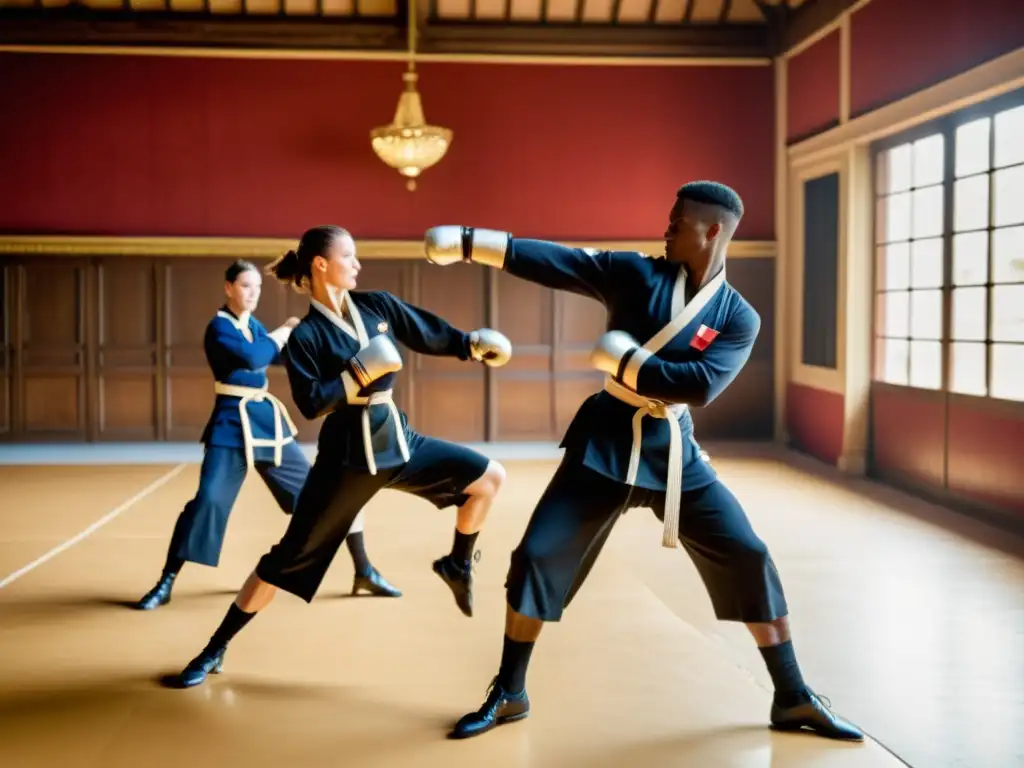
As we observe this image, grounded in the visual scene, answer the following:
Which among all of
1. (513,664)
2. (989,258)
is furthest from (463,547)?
(989,258)

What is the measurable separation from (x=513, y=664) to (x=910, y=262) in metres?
4.62

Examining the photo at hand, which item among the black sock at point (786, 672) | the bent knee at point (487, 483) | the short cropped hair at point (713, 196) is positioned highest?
the short cropped hair at point (713, 196)

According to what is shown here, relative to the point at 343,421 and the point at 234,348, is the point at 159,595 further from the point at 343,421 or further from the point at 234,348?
the point at 343,421

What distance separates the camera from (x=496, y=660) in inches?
122

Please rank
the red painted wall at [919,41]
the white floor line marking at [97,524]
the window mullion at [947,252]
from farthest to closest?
the window mullion at [947,252], the red painted wall at [919,41], the white floor line marking at [97,524]

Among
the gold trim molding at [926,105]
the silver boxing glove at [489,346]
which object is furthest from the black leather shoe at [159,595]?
the gold trim molding at [926,105]

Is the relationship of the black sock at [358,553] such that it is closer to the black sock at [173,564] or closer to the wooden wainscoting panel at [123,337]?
the black sock at [173,564]

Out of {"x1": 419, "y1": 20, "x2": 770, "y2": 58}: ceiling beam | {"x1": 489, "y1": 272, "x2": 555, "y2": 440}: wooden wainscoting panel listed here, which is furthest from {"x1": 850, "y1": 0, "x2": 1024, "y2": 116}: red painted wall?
{"x1": 489, "y1": 272, "x2": 555, "y2": 440}: wooden wainscoting panel

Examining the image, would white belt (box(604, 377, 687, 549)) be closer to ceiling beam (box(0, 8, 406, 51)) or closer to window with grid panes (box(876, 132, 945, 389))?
window with grid panes (box(876, 132, 945, 389))

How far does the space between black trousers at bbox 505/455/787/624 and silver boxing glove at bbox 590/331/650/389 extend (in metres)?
0.26

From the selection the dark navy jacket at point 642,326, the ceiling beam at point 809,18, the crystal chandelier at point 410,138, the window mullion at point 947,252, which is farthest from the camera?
the crystal chandelier at point 410,138

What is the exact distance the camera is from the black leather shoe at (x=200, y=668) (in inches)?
112

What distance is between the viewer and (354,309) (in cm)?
295

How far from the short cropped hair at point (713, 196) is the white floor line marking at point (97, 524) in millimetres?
2971
